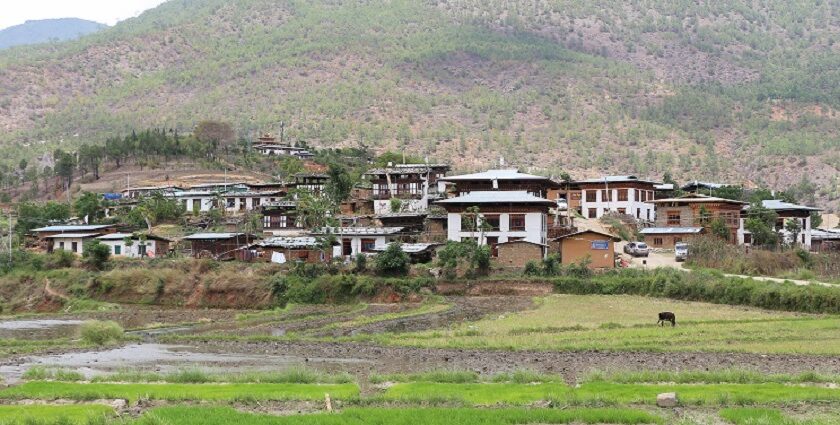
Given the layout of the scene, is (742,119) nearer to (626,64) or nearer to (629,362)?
(626,64)

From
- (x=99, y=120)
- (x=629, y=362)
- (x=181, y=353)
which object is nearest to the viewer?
(x=629, y=362)

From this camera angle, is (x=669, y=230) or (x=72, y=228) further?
(x=72, y=228)

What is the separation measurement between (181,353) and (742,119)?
13564 centimetres

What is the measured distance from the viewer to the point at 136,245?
71188 mm

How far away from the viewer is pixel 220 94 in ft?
579

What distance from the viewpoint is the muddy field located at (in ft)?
89.5

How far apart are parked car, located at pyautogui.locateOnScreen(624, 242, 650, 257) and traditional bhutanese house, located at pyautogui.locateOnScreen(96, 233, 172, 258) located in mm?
35498

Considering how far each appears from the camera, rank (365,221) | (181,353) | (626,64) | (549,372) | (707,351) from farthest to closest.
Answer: (626,64), (365,221), (181,353), (707,351), (549,372)

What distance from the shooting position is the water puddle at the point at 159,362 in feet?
91.3

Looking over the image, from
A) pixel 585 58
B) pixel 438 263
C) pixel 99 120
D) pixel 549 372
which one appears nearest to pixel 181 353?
pixel 549 372

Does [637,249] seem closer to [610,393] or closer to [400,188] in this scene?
[400,188]

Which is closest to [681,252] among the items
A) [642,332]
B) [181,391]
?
[642,332]

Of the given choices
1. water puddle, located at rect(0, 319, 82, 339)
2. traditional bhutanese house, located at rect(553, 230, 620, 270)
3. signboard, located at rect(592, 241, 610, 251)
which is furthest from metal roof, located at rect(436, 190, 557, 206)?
water puddle, located at rect(0, 319, 82, 339)

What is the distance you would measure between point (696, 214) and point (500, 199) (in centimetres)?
1748
